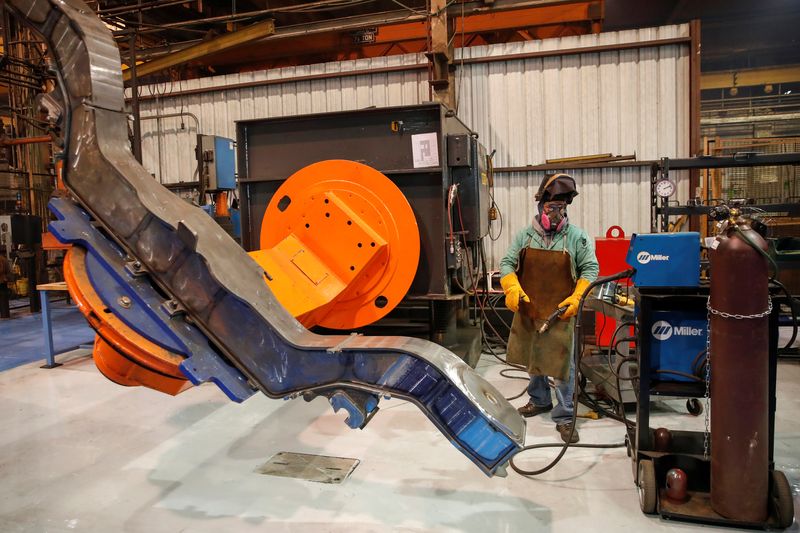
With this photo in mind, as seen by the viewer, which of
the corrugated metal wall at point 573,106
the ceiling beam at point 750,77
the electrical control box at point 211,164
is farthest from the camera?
the ceiling beam at point 750,77

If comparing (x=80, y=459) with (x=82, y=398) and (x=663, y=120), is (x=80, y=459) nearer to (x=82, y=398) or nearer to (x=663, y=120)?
(x=82, y=398)

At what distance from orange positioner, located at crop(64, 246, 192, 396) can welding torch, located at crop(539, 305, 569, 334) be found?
6.94ft

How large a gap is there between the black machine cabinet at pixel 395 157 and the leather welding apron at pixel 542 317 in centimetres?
65

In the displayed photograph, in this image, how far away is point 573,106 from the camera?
6.68 m

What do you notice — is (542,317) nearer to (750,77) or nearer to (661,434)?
(661,434)

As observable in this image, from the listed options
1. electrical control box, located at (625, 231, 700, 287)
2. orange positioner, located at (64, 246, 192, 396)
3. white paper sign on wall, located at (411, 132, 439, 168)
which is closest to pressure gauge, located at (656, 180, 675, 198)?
white paper sign on wall, located at (411, 132, 439, 168)

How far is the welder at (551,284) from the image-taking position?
323 centimetres

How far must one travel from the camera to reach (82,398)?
407cm

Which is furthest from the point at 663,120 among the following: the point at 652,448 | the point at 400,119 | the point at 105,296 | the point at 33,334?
the point at 33,334

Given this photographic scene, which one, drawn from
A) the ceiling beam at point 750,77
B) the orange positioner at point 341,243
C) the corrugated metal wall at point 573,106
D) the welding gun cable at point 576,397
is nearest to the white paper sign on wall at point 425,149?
the orange positioner at point 341,243

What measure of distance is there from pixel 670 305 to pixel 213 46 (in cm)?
734

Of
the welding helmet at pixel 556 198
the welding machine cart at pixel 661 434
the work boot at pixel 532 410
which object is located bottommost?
the work boot at pixel 532 410

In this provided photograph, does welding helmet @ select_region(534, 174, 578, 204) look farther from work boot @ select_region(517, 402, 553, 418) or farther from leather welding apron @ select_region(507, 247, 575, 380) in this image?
work boot @ select_region(517, 402, 553, 418)

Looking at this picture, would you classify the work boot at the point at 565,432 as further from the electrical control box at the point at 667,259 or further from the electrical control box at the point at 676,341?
the electrical control box at the point at 667,259
